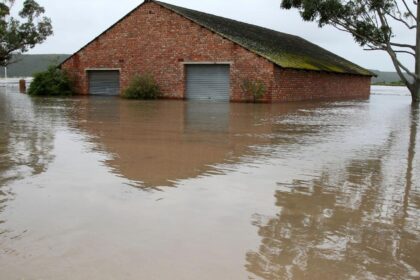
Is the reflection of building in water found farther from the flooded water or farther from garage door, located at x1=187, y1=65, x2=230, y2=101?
garage door, located at x1=187, y1=65, x2=230, y2=101

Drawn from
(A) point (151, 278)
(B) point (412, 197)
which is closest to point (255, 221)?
(A) point (151, 278)

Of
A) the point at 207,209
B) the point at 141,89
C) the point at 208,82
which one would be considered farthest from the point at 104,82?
the point at 207,209

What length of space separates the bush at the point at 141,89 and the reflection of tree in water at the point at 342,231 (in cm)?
1877

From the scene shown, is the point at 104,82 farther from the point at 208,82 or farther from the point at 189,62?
the point at 208,82

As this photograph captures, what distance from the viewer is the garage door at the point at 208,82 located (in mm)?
22922

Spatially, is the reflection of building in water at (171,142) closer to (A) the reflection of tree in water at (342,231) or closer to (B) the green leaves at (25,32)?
(A) the reflection of tree in water at (342,231)

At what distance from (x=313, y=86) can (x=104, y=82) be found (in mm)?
11595

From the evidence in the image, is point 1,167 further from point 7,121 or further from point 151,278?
point 7,121

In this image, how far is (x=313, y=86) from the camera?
25469 millimetres

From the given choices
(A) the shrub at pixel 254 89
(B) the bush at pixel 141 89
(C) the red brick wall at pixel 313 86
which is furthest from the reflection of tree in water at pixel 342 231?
(B) the bush at pixel 141 89

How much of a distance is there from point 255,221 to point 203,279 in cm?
118

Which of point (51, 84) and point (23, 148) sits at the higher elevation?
point (51, 84)

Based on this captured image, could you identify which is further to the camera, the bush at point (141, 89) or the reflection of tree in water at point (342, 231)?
the bush at point (141, 89)

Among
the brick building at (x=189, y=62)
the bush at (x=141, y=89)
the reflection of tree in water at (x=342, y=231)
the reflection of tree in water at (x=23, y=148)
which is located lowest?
the reflection of tree in water at (x=342, y=231)
